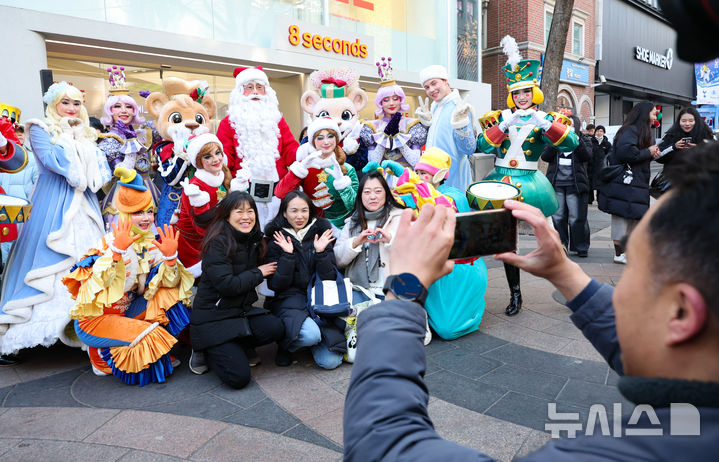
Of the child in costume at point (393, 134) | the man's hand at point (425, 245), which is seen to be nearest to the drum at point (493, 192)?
the man's hand at point (425, 245)

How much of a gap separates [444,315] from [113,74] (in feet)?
16.6

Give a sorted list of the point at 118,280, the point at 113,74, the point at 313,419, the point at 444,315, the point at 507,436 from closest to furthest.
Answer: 1. the point at 507,436
2. the point at 313,419
3. the point at 118,280
4. the point at 444,315
5. the point at 113,74

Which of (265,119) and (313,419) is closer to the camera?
(313,419)

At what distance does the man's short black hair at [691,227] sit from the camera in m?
0.64

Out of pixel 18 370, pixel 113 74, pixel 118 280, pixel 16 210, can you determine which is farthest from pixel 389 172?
pixel 113 74

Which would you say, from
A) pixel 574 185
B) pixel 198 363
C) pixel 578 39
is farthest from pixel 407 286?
pixel 578 39

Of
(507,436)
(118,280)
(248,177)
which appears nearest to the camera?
(507,436)

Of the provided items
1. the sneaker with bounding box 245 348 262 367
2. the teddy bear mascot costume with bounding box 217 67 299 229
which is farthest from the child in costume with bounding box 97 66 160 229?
the sneaker with bounding box 245 348 262 367

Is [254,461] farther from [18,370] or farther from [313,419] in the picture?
[18,370]

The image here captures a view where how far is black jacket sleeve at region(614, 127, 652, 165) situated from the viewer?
5660mm

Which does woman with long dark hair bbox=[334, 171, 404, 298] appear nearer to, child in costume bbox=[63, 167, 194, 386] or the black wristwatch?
child in costume bbox=[63, 167, 194, 386]

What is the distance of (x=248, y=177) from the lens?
4.49m

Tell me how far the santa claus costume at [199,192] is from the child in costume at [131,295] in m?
0.45

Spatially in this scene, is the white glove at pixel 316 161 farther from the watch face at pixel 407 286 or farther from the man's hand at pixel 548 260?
the watch face at pixel 407 286
